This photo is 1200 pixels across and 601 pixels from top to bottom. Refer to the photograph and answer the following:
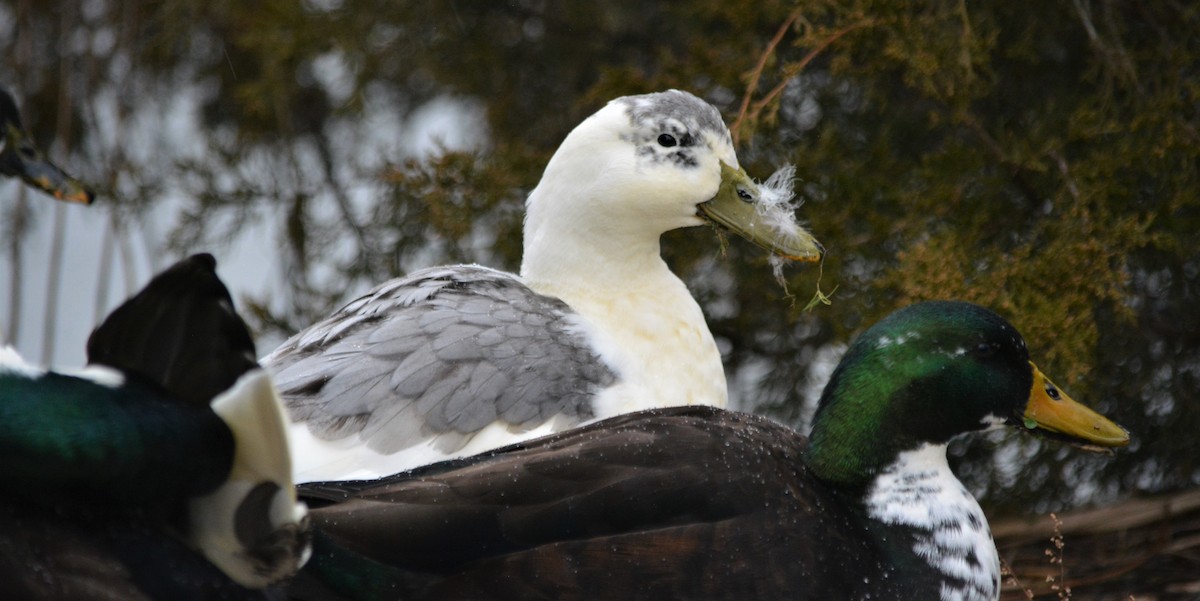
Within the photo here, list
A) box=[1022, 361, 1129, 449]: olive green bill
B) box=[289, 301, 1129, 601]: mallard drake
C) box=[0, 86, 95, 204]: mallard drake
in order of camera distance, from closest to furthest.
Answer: box=[289, 301, 1129, 601]: mallard drake
box=[1022, 361, 1129, 449]: olive green bill
box=[0, 86, 95, 204]: mallard drake

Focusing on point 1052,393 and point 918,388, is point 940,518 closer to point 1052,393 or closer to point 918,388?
point 918,388

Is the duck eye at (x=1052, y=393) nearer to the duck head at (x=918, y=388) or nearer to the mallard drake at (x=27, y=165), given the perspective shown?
the duck head at (x=918, y=388)

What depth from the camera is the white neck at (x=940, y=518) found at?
10.1 ft

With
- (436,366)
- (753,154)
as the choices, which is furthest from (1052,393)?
(753,154)

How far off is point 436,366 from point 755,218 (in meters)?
0.94

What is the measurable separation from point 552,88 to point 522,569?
325 cm

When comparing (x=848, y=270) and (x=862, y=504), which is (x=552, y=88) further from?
(x=862, y=504)

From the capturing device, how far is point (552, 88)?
229 inches

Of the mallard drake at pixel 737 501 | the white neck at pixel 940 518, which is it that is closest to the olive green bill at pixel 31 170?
the mallard drake at pixel 737 501

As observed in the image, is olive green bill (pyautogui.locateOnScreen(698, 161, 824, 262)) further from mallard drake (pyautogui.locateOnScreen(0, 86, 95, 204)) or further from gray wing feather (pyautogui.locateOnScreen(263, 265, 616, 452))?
mallard drake (pyautogui.locateOnScreen(0, 86, 95, 204))

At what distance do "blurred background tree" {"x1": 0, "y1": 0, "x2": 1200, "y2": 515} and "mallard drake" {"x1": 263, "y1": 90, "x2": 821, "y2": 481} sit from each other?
0.47m

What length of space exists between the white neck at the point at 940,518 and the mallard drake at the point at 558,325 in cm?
77

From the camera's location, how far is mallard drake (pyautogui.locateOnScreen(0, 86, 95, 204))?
4352 mm

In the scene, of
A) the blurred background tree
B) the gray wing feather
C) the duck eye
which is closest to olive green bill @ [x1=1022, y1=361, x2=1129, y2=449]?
the duck eye
